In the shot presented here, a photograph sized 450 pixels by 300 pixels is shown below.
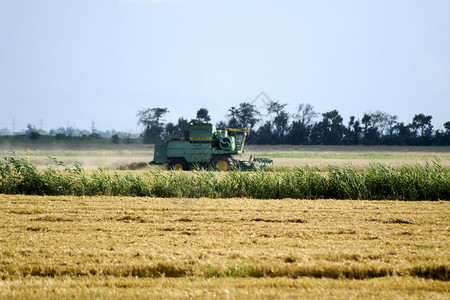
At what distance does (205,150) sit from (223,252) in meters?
16.2

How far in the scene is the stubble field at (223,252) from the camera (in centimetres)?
568

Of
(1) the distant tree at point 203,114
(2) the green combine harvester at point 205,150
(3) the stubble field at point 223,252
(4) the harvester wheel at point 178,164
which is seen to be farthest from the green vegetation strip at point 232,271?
(1) the distant tree at point 203,114

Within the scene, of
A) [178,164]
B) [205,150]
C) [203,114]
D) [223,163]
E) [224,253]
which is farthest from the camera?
[203,114]

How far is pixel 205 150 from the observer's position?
23156 mm

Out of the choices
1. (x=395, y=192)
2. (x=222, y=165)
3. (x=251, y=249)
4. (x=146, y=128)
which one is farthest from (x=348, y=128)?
(x=251, y=249)

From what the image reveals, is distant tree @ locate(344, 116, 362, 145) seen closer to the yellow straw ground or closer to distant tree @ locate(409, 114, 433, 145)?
distant tree @ locate(409, 114, 433, 145)

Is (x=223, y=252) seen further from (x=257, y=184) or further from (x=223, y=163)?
(x=223, y=163)

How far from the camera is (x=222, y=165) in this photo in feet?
75.0

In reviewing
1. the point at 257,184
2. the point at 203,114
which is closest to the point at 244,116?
the point at 203,114

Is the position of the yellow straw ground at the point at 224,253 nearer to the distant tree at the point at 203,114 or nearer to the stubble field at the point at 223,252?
the stubble field at the point at 223,252

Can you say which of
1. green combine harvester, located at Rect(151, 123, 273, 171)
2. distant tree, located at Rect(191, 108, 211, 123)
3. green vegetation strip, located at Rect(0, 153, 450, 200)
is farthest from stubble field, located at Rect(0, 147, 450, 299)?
distant tree, located at Rect(191, 108, 211, 123)

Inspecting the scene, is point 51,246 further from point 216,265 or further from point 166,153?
point 166,153

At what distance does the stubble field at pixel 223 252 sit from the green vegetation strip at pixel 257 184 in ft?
9.71

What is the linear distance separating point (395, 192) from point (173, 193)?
729cm
